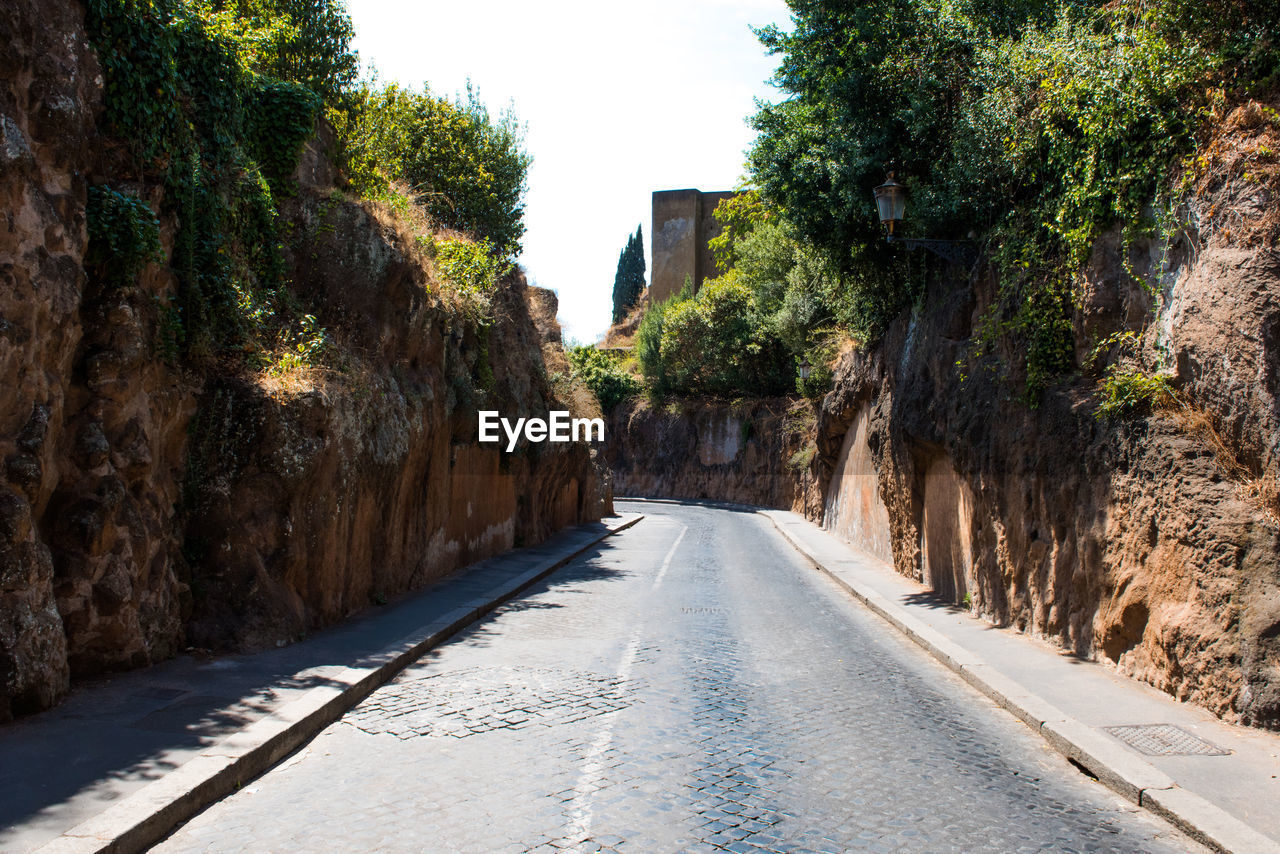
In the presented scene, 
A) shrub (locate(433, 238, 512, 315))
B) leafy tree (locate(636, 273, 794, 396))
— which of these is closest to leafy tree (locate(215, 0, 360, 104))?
shrub (locate(433, 238, 512, 315))

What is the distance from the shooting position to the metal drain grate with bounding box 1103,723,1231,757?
5812 mm

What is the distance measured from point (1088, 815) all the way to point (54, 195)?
805 centimetres

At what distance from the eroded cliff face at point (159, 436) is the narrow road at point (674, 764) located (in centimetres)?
184

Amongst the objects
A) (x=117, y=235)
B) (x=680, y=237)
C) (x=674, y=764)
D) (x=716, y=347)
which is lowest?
(x=674, y=764)

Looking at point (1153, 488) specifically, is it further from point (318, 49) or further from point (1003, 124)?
point (318, 49)

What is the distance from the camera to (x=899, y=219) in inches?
486

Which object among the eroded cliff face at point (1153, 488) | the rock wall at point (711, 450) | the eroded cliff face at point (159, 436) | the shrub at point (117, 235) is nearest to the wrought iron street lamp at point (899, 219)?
the eroded cliff face at point (1153, 488)

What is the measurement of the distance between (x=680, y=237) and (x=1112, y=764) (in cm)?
5721

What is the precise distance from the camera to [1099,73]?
8852 millimetres

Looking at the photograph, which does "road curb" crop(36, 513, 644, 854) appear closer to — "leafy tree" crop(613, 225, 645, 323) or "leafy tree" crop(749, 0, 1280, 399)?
"leafy tree" crop(749, 0, 1280, 399)

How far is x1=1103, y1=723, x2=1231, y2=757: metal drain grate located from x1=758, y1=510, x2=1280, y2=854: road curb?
16cm

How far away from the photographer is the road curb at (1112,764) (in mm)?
4617

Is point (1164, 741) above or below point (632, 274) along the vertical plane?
below

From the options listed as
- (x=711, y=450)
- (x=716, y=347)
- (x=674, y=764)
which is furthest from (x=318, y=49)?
(x=711, y=450)
